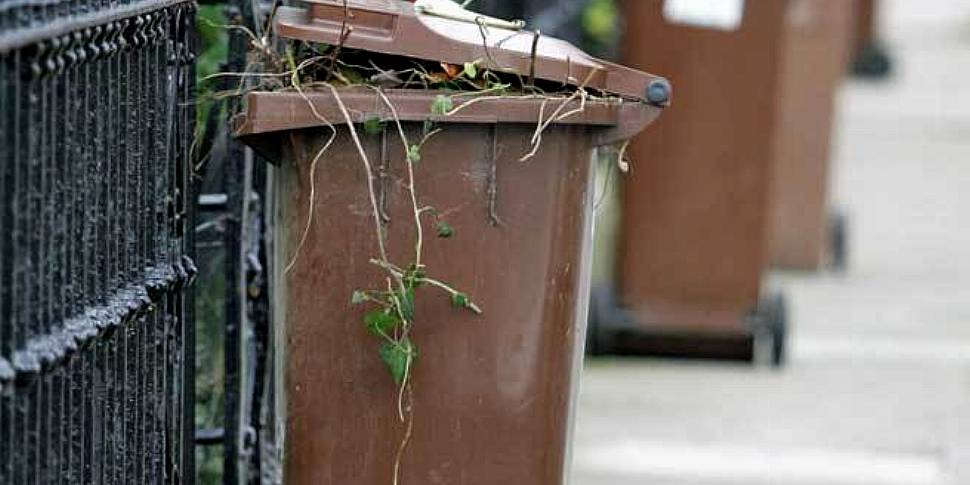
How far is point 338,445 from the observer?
368cm

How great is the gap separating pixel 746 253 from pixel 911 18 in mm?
23563

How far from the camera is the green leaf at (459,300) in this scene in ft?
11.8

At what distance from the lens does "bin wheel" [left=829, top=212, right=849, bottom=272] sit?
1107cm

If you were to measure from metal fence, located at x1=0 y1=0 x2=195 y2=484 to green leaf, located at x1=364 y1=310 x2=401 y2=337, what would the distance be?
41 centimetres

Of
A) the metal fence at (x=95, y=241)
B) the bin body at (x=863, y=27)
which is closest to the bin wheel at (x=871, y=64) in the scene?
the bin body at (x=863, y=27)

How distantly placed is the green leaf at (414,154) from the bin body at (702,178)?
4471mm

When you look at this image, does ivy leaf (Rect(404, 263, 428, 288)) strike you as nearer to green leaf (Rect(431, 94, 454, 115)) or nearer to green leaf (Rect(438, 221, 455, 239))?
green leaf (Rect(438, 221, 455, 239))

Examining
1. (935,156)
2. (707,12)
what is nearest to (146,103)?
(707,12)

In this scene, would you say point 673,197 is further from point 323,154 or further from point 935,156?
point 935,156

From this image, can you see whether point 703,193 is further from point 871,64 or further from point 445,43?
point 871,64

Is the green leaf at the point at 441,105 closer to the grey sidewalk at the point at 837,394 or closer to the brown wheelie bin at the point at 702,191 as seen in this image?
the grey sidewalk at the point at 837,394

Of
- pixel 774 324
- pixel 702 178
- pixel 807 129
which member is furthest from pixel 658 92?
pixel 807 129

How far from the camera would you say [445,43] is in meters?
3.62

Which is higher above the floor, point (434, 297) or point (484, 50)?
point (484, 50)
